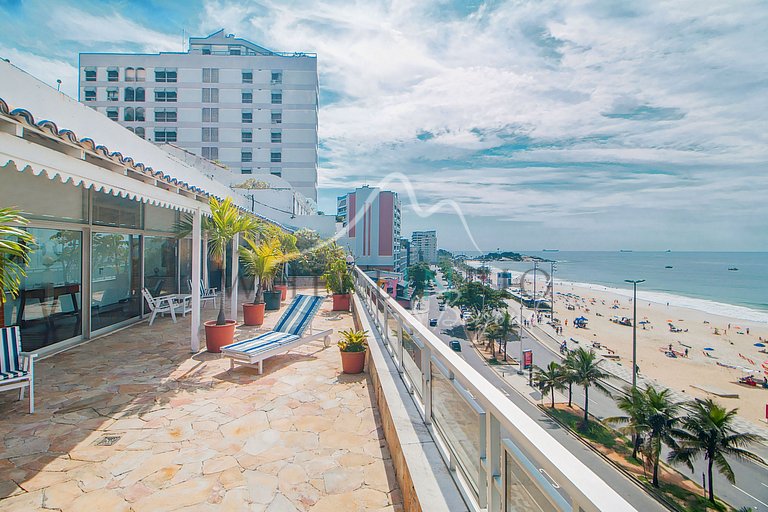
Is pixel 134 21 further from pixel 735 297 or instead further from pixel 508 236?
pixel 735 297

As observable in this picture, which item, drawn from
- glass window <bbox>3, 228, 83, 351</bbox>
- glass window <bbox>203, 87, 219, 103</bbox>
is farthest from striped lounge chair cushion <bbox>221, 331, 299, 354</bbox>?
glass window <bbox>203, 87, 219, 103</bbox>

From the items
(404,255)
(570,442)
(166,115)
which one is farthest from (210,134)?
(404,255)

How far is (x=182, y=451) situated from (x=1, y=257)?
7.89 ft

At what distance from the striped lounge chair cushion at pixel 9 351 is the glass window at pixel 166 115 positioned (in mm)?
38526

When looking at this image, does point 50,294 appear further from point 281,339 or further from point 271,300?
point 271,300

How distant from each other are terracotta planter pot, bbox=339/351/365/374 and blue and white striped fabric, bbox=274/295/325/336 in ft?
4.28

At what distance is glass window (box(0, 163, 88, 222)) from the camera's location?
5.62 m

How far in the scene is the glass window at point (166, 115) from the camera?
36375 millimetres

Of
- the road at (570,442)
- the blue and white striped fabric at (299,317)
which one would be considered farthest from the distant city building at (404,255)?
the blue and white striped fabric at (299,317)

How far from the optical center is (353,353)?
537 centimetres

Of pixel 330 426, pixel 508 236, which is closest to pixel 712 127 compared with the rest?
pixel 508 236

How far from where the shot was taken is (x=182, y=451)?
3.39m

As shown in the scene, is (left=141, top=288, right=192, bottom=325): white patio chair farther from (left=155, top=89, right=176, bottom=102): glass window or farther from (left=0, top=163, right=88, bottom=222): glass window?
(left=155, top=89, right=176, bottom=102): glass window

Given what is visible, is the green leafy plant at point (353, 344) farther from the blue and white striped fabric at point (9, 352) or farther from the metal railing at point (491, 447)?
the blue and white striped fabric at point (9, 352)
